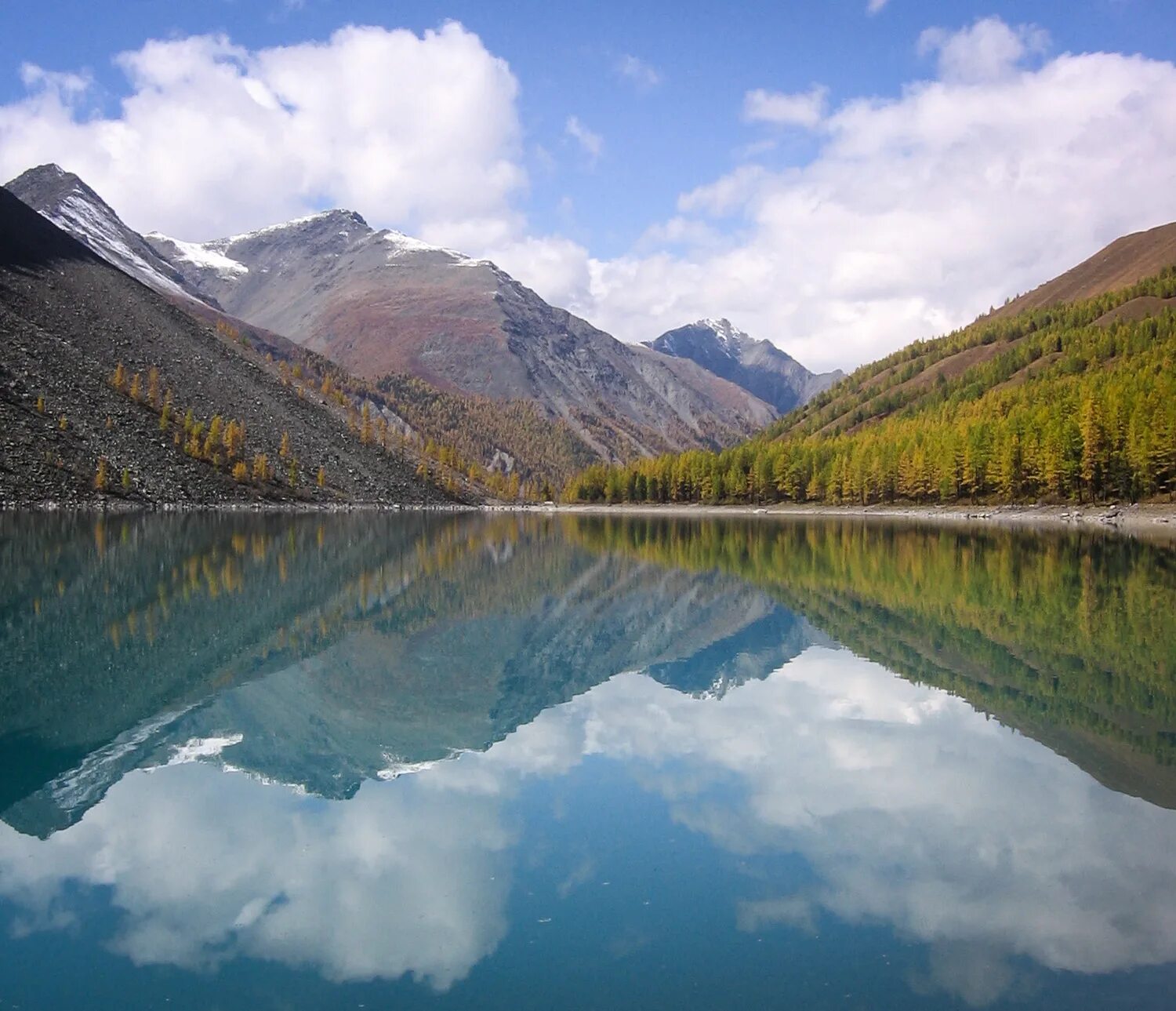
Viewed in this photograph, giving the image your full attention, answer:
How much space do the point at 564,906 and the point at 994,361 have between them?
211 m

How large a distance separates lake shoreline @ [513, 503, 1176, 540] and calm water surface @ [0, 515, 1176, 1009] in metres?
60.3

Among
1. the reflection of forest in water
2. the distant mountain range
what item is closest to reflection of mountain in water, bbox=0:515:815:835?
the reflection of forest in water

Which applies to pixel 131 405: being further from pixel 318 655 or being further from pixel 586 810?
pixel 586 810

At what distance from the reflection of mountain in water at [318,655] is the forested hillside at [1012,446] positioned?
71357 millimetres

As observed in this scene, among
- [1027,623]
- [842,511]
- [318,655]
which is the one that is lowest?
[842,511]

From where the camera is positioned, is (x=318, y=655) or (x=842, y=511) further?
(x=842, y=511)

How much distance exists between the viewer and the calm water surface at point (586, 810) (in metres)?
8.34

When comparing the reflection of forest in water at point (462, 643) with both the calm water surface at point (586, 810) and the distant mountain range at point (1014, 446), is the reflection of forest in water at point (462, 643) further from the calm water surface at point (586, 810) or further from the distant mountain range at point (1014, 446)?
the distant mountain range at point (1014, 446)

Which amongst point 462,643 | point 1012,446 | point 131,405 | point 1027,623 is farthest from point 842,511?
point 462,643

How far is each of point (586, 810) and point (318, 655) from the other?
1403cm

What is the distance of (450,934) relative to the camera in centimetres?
898

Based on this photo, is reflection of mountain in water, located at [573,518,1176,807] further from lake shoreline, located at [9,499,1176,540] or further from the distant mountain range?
the distant mountain range

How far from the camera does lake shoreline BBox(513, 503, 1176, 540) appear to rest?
86000 mm

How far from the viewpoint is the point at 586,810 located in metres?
12.6
